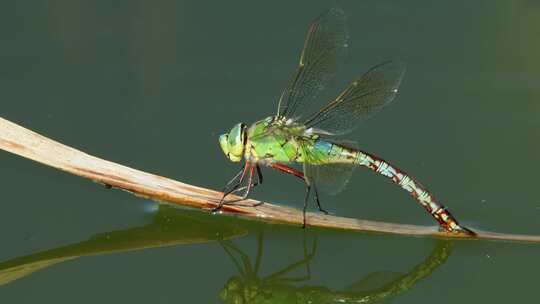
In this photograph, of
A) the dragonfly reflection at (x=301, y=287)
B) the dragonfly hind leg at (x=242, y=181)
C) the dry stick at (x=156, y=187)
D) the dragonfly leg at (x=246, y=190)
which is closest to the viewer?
the dry stick at (x=156, y=187)

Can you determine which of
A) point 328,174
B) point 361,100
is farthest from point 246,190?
point 361,100

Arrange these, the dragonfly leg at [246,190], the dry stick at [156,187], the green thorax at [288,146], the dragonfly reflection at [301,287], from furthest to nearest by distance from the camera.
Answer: the green thorax at [288,146] < the dragonfly leg at [246,190] < the dragonfly reflection at [301,287] < the dry stick at [156,187]

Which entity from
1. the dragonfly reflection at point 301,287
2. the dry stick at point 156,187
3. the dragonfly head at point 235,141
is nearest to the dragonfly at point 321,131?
the dragonfly head at point 235,141

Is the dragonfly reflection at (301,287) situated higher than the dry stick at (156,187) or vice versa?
the dry stick at (156,187)

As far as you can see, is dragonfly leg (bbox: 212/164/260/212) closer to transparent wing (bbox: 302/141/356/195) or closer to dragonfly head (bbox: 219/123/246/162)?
dragonfly head (bbox: 219/123/246/162)

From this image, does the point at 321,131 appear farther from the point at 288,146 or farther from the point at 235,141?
the point at 235,141

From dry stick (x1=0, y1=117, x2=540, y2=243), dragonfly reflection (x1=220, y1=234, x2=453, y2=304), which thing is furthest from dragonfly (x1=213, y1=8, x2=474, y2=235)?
dragonfly reflection (x1=220, y1=234, x2=453, y2=304)

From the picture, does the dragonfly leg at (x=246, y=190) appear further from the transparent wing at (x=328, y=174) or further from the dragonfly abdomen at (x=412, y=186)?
the dragonfly abdomen at (x=412, y=186)
